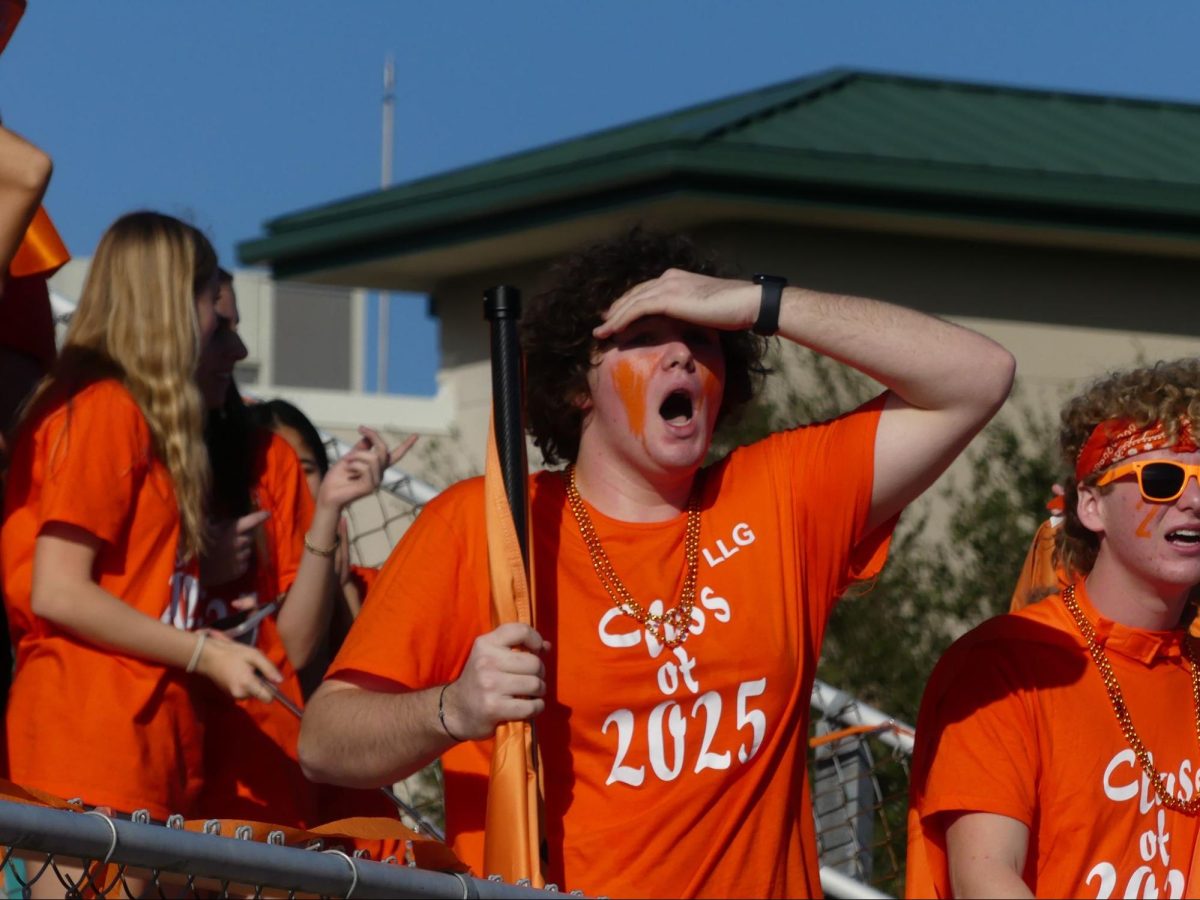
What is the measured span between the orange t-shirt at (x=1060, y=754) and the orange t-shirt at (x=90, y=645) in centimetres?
165

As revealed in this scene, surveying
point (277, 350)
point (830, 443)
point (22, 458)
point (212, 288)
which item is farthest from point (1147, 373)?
point (277, 350)

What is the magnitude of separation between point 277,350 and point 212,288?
103 feet

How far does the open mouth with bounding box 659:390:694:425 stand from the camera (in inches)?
169

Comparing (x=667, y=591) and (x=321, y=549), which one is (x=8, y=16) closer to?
(x=321, y=549)

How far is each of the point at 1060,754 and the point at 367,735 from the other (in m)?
1.37

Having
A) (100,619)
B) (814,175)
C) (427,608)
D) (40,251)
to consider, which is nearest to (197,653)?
(100,619)

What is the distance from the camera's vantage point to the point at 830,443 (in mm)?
4250

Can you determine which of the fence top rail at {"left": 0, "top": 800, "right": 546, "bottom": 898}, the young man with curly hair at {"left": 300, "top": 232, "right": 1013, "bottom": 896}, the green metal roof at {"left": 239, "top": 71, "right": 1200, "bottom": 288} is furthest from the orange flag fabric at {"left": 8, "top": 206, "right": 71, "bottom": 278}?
the green metal roof at {"left": 239, "top": 71, "right": 1200, "bottom": 288}

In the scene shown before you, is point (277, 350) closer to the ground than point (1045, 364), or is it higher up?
higher up

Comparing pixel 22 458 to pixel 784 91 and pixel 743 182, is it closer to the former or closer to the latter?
pixel 743 182

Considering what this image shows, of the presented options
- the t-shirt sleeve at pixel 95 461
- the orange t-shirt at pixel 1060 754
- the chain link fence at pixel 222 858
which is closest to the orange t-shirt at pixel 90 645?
the t-shirt sleeve at pixel 95 461

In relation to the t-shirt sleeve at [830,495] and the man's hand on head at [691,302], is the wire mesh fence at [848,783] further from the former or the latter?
the man's hand on head at [691,302]

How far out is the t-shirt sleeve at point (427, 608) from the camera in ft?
13.2

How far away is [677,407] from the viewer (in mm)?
4332
